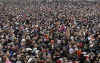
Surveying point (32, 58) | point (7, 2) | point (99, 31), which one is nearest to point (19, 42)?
point (32, 58)

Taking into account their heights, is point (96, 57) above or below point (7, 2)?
below

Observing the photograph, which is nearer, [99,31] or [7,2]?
[99,31]

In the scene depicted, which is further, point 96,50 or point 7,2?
point 7,2

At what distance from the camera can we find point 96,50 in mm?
10141

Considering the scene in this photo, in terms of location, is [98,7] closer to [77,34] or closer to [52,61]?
[77,34]

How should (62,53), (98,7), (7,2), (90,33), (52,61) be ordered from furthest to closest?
(7,2), (98,7), (90,33), (62,53), (52,61)

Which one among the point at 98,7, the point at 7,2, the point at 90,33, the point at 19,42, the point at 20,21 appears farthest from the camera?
the point at 7,2

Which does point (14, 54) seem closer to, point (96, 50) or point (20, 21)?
point (96, 50)

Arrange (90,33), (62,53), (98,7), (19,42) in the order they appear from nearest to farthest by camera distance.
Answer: (62,53)
(19,42)
(90,33)
(98,7)

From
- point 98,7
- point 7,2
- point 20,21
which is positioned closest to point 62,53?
point 20,21

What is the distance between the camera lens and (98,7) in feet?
72.1

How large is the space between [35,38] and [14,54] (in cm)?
205

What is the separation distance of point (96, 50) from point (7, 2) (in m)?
19.5

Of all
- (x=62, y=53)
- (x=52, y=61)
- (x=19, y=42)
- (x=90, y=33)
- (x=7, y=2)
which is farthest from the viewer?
(x=7, y=2)
